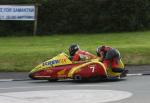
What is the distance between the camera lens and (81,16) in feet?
123

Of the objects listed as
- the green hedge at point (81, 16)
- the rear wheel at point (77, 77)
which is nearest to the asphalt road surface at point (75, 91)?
the rear wheel at point (77, 77)

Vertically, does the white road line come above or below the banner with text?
below

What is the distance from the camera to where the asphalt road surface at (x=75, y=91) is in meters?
16.4

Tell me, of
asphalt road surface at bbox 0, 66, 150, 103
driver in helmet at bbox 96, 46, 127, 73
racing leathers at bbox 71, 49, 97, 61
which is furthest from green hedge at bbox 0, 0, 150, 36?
racing leathers at bbox 71, 49, 97, 61

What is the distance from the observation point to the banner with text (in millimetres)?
37156

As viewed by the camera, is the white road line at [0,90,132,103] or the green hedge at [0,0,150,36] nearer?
the white road line at [0,90,132,103]

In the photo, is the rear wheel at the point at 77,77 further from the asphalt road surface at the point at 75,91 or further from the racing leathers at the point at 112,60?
the racing leathers at the point at 112,60

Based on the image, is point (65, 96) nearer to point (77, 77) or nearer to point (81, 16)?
point (77, 77)

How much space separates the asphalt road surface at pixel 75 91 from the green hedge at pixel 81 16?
14.1m

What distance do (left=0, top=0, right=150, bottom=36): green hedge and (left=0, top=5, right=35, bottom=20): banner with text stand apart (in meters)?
0.56

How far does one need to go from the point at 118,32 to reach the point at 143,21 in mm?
1993

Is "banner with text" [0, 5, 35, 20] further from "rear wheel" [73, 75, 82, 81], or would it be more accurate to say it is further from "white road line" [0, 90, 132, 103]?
"white road line" [0, 90, 132, 103]

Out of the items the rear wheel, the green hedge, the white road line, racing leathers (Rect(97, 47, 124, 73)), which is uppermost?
the green hedge

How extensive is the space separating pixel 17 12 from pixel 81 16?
13.0 ft
